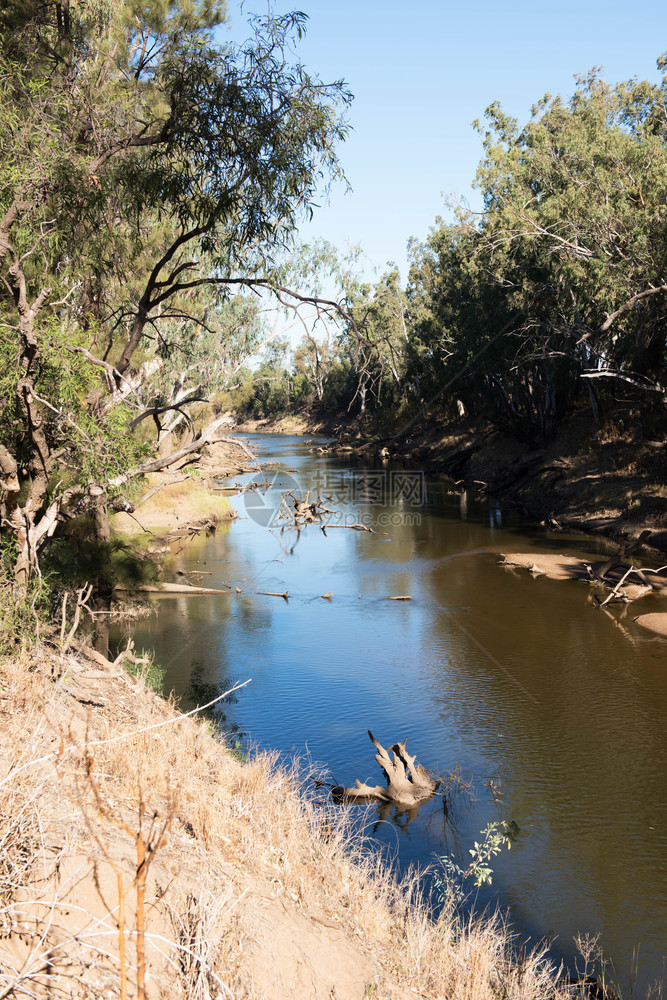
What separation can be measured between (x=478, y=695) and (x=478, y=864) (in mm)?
5196

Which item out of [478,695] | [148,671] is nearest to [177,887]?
[148,671]

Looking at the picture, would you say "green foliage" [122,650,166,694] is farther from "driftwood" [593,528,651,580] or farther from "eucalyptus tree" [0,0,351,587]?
"driftwood" [593,528,651,580]

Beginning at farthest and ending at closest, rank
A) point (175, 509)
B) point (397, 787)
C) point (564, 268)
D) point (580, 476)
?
point (580, 476) → point (175, 509) → point (564, 268) → point (397, 787)

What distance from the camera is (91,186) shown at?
31.6 feet

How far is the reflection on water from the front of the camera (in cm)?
856

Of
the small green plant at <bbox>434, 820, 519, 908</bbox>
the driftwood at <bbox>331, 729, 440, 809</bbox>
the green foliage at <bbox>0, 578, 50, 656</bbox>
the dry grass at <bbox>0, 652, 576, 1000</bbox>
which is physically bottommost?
the small green plant at <bbox>434, 820, 519, 908</bbox>

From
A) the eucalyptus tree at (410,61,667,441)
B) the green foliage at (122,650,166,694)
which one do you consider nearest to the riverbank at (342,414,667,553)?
the eucalyptus tree at (410,61,667,441)

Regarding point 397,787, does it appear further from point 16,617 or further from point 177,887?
point 177,887

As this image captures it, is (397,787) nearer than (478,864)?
No

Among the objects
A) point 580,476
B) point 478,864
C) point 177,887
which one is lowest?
point 478,864

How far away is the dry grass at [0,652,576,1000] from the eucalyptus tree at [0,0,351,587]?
8.92 ft

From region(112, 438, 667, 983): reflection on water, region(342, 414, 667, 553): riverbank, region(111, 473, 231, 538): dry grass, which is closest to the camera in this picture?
region(112, 438, 667, 983): reflection on water

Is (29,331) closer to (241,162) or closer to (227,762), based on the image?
(241,162)

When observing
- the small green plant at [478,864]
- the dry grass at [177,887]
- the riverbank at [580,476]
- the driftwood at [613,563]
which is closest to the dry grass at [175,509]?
the driftwood at [613,563]
